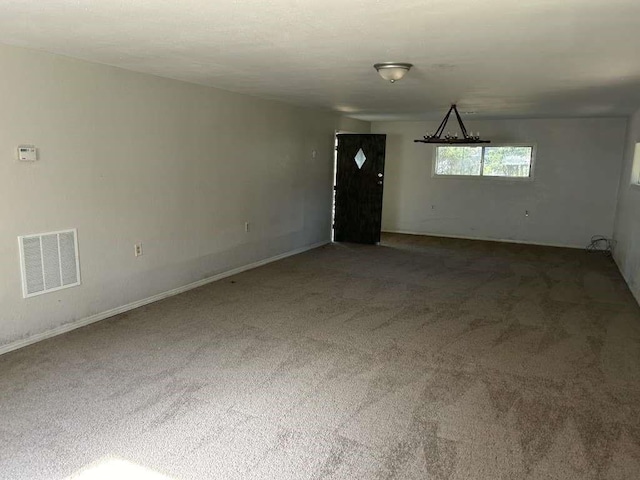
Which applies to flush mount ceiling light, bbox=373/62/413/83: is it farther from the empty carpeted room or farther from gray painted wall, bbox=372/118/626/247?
gray painted wall, bbox=372/118/626/247

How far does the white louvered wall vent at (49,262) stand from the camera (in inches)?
131

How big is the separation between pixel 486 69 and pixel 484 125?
487 cm

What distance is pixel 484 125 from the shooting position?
8195 millimetres

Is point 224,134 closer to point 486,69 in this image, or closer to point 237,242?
point 237,242

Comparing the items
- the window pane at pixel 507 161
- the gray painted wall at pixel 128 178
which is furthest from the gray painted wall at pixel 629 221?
the gray painted wall at pixel 128 178

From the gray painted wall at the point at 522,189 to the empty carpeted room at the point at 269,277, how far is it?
105 centimetres

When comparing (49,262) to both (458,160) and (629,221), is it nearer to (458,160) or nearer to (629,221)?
(629,221)

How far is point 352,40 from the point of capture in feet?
9.29

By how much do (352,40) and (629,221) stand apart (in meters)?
4.90

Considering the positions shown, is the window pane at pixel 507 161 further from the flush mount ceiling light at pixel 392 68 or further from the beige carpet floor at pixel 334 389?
the flush mount ceiling light at pixel 392 68

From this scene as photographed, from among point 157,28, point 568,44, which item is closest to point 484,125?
point 568,44

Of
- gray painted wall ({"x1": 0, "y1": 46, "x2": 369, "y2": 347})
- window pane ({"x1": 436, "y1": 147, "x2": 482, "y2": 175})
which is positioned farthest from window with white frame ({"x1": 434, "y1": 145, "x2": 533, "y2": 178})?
gray painted wall ({"x1": 0, "y1": 46, "x2": 369, "y2": 347})

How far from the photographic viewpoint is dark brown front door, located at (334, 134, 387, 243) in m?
7.79

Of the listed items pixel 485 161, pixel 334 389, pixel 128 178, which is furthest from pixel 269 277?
pixel 485 161
